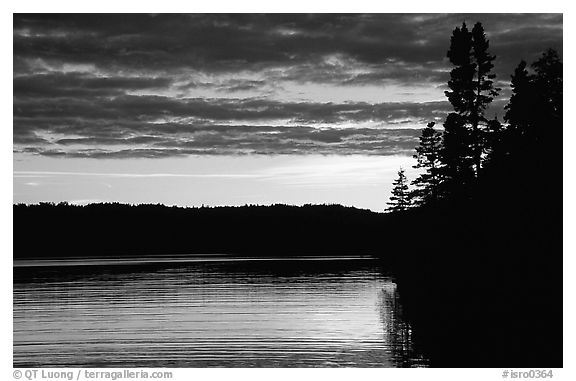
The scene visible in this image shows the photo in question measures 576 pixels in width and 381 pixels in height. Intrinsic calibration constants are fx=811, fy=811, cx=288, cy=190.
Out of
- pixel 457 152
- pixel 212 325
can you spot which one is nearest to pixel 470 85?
pixel 457 152

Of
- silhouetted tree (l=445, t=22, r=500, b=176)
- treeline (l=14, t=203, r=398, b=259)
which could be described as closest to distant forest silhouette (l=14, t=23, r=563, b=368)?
silhouetted tree (l=445, t=22, r=500, b=176)

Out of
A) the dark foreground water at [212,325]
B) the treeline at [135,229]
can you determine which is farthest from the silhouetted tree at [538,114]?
the treeline at [135,229]

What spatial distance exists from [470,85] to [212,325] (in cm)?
2867

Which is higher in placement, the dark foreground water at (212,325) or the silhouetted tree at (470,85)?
the silhouetted tree at (470,85)

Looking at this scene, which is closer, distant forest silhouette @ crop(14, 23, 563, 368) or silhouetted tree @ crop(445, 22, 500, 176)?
distant forest silhouette @ crop(14, 23, 563, 368)

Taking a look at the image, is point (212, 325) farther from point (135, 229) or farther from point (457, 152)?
point (135, 229)

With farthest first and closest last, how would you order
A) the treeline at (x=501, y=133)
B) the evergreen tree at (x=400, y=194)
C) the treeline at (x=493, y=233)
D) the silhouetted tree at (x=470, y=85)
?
the evergreen tree at (x=400, y=194)
the silhouetted tree at (x=470, y=85)
the treeline at (x=501, y=133)
the treeline at (x=493, y=233)

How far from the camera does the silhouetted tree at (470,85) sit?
61094 mm

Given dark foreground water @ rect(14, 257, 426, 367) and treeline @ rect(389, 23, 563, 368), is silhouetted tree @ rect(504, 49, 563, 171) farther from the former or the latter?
dark foreground water @ rect(14, 257, 426, 367)

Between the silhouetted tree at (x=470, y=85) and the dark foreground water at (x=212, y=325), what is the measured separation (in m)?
12.9

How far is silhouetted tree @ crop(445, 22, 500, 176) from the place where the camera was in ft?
200

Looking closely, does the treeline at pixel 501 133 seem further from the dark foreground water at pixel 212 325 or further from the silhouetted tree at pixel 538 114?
the dark foreground water at pixel 212 325

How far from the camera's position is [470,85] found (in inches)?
2431

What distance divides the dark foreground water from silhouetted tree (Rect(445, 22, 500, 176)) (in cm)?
1293
